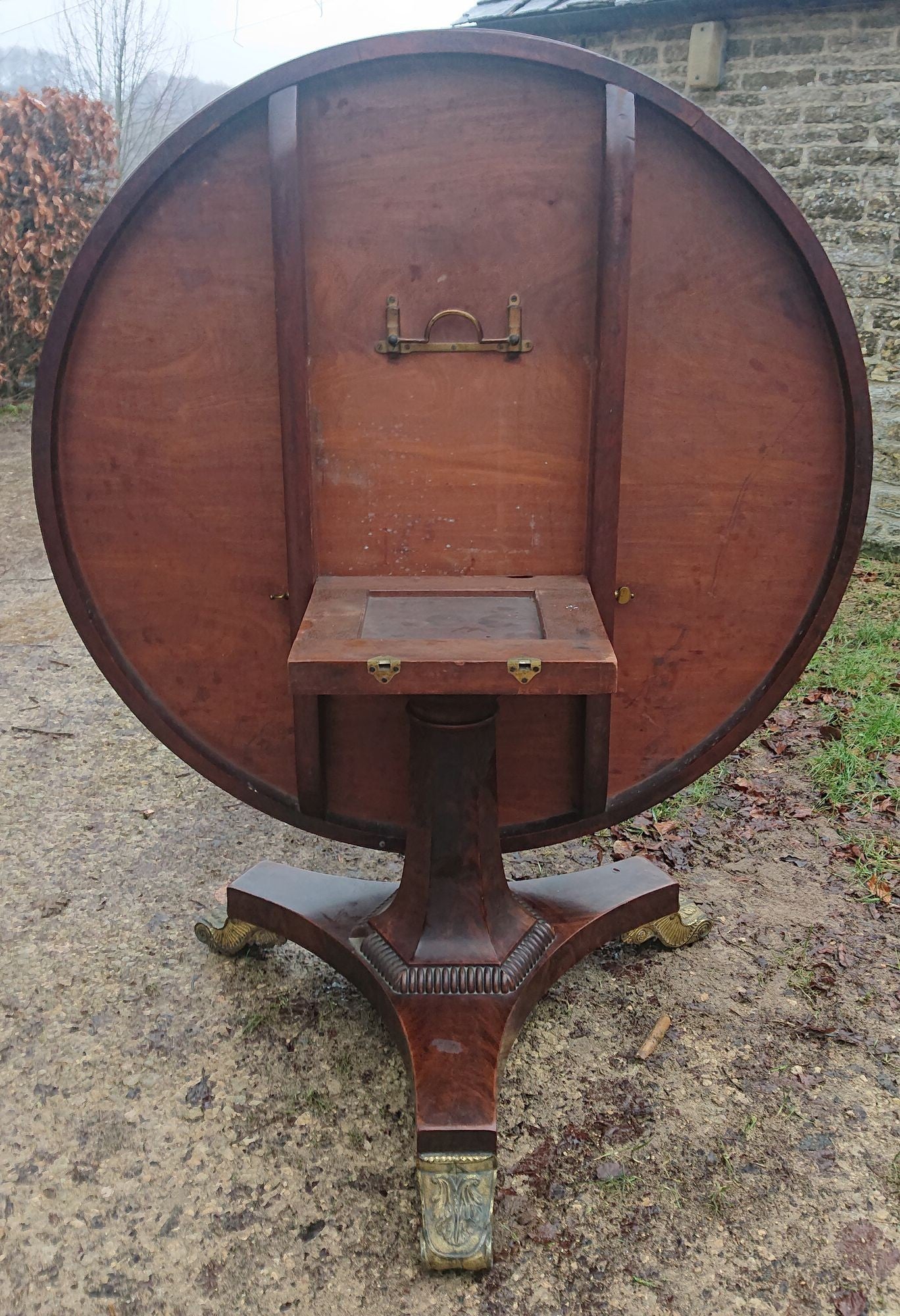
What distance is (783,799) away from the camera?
3475 mm

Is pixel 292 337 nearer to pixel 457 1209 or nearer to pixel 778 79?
pixel 457 1209

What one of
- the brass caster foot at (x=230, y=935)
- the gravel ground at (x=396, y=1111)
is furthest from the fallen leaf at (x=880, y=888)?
the brass caster foot at (x=230, y=935)

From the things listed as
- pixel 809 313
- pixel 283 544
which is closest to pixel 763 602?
pixel 809 313

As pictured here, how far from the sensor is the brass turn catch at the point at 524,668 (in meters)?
1.66

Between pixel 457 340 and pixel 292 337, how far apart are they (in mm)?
301

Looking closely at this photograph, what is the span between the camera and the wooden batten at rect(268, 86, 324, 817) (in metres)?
1.82

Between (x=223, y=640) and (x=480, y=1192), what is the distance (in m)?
1.17

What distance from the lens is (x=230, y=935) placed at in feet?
8.63

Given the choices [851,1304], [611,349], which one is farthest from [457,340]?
[851,1304]

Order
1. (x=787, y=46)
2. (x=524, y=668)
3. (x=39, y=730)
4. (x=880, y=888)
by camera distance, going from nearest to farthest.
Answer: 1. (x=524, y=668)
2. (x=880, y=888)
3. (x=39, y=730)
4. (x=787, y=46)

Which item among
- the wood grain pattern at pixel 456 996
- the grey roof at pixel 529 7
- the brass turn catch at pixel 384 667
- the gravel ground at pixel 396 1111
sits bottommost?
the gravel ground at pixel 396 1111

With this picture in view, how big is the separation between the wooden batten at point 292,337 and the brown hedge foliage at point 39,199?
870 centimetres

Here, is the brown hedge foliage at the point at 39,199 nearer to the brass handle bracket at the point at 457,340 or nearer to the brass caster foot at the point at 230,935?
the brass caster foot at the point at 230,935

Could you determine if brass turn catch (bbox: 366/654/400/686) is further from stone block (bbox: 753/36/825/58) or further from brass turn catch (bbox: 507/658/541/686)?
stone block (bbox: 753/36/825/58)
